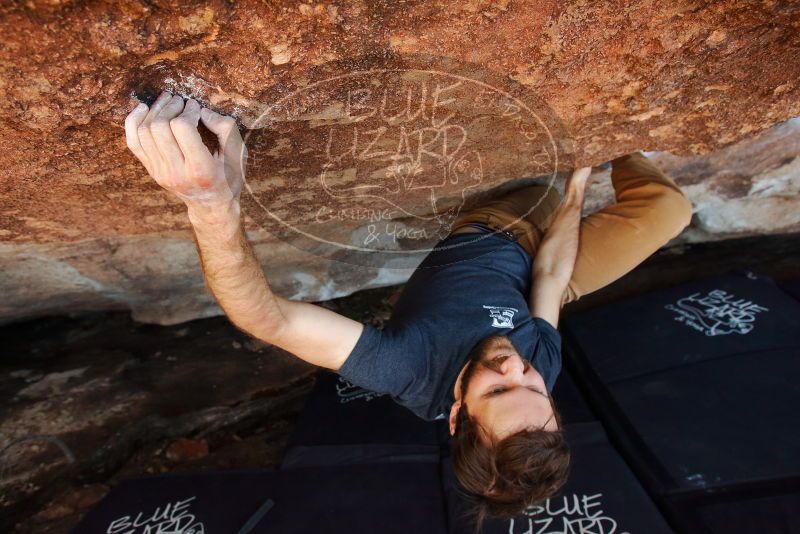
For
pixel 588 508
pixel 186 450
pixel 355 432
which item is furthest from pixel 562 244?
pixel 186 450

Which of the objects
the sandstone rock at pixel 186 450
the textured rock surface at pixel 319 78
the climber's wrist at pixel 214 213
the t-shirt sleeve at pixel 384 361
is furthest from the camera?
the sandstone rock at pixel 186 450

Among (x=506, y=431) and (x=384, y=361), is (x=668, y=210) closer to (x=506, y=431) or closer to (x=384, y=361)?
(x=506, y=431)

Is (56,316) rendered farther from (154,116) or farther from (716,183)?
(716,183)

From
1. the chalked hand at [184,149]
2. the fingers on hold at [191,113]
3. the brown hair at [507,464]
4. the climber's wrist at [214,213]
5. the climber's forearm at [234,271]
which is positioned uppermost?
the fingers on hold at [191,113]

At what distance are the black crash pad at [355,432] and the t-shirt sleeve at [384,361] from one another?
0.74 metres

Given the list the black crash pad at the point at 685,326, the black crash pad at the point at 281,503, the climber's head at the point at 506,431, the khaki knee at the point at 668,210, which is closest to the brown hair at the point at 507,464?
the climber's head at the point at 506,431

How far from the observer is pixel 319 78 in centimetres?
101

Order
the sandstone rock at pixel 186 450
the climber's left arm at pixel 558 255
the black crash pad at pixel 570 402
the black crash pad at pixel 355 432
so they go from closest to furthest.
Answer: the climber's left arm at pixel 558 255
the black crash pad at pixel 355 432
the black crash pad at pixel 570 402
the sandstone rock at pixel 186 450

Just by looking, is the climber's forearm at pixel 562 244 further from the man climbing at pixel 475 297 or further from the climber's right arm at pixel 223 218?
the climber's right arm at pixel 223 218

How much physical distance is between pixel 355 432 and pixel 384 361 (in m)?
0.91

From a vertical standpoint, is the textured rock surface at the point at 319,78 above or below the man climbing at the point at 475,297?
above

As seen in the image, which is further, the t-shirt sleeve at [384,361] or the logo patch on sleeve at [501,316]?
the logo patch on sleeve at [501,316]

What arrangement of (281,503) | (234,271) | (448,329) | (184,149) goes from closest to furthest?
(184,149) → (234,271) → (448,329) → (281,503)

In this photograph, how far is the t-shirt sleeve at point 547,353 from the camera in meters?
1.52
